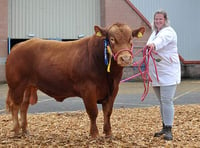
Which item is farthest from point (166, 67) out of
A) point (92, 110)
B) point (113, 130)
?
point (113, 130)

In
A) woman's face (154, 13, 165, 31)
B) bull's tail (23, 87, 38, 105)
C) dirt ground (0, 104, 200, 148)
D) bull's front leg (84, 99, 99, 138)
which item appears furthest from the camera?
bull's tail (23, 87, 38, 105)

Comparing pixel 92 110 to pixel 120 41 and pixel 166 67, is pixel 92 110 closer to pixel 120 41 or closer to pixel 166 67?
pixel 120 41

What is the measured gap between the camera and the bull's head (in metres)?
4.62

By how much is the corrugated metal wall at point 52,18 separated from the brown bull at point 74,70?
16652 millimetres

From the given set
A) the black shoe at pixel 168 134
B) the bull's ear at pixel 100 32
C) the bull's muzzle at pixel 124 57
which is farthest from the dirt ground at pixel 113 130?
the bull's ear at pixel 100 32

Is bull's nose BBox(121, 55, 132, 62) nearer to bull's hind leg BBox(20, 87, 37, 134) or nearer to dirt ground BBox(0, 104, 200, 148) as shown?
dirt ground BBox(0, 104, 200, 148)

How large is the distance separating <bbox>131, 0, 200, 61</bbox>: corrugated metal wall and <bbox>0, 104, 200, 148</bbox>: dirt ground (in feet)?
54.3

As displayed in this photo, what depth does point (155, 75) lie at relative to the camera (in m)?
5.50

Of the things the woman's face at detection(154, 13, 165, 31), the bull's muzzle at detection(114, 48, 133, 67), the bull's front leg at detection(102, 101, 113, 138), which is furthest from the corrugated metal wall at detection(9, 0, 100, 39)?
the bull's muzzle at detection(114, 48, 133, 67)

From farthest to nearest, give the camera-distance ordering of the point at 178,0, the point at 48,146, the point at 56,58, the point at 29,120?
the point at 178,0 < the point at 29,120 < the point at 56,58 < the point at 48,146

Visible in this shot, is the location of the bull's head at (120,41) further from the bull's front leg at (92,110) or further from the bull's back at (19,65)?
the bull's back at (19,65)

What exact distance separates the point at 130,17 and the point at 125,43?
19.2 metres

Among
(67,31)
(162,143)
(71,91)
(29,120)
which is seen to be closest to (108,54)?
(71,91)

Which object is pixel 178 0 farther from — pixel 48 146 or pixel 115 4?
pixel 48 146
